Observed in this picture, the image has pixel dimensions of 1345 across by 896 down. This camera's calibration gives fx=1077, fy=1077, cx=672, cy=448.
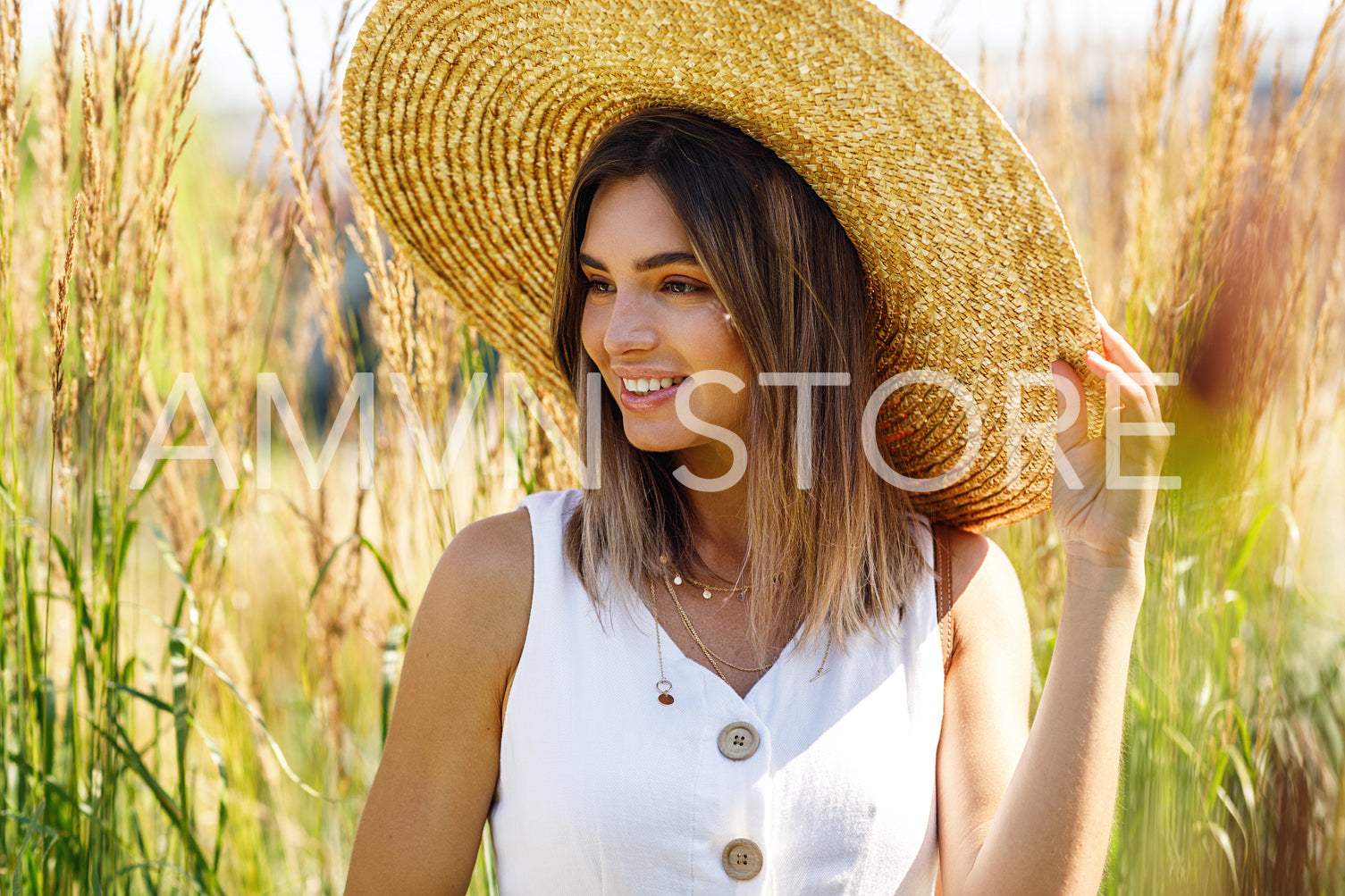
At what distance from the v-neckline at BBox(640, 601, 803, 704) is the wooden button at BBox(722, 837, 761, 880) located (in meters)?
0.17

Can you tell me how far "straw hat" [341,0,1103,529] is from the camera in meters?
1.23

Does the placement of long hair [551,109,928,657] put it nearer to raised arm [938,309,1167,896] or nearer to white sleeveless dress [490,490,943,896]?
white sleeveless dress [490,490,943,896]

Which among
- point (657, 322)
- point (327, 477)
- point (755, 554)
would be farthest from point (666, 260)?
point (327, 477)

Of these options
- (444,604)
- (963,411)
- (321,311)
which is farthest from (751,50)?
(321,311)

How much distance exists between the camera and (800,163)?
4.59 ft

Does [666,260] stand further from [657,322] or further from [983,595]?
[983,595]

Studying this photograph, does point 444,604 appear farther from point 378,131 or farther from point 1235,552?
point 1235,552

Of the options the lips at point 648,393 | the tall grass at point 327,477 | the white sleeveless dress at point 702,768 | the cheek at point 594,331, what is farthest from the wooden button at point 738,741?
the tall grass at point 327,477

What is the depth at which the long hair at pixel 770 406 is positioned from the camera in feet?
4.53

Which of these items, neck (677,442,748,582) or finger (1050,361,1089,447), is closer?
finger (1050,361,1089,447)

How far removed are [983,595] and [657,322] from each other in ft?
1.98

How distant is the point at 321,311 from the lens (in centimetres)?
217

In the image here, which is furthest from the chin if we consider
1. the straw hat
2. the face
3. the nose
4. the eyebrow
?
the straw hat

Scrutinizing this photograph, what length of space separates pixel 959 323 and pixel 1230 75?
29.1 inches
